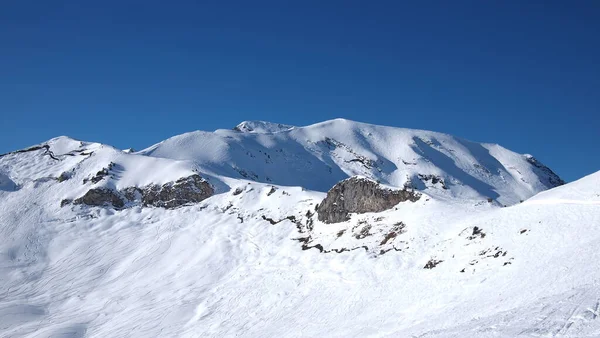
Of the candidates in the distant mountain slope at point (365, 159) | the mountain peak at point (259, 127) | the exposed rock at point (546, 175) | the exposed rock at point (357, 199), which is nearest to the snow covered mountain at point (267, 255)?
the exposed rock at point (357, 199)

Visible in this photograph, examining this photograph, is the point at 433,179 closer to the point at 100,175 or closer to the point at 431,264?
the point at 431,264

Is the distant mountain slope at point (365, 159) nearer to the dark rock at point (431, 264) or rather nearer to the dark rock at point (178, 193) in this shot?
the dark rock at point (178, 193)

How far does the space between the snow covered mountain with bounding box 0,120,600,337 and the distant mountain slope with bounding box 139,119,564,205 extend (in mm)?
6203

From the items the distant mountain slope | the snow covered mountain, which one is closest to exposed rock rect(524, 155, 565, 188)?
the distant mountain slope

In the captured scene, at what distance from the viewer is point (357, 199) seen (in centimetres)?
4584

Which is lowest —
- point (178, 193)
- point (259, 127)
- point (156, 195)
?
point (178, 193)

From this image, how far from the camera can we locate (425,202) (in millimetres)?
41594

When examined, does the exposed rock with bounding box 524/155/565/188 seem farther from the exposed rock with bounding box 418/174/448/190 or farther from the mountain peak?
the mountain peak

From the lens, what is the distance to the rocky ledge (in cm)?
5588

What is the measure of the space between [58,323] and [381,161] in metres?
68.0

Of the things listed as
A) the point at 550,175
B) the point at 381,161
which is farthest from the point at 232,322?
the point at 550,175

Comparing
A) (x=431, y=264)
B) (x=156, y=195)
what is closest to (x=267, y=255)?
(x=431, y=264)

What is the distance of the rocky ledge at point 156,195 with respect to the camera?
183ft

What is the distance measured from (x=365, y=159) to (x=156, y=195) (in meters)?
46.1
